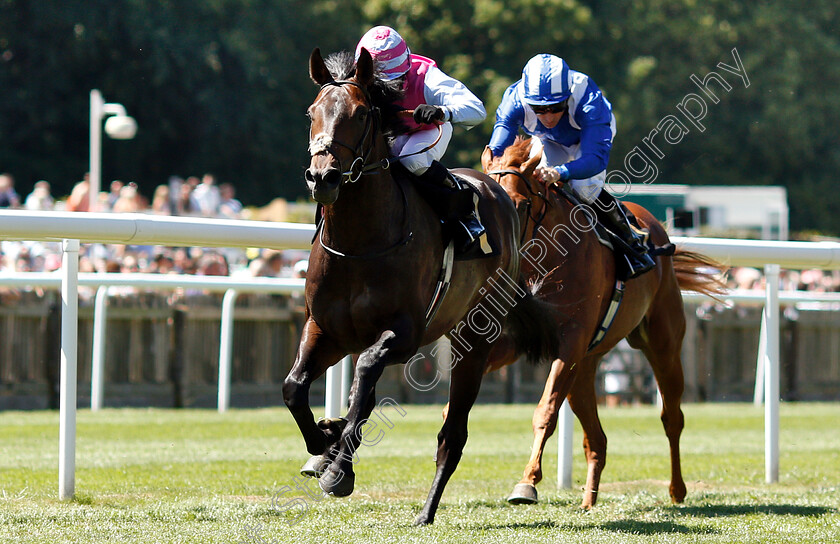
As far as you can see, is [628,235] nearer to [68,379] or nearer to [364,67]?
[364,67]

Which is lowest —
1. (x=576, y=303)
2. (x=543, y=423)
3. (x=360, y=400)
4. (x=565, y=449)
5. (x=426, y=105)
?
(x=565, y=449)

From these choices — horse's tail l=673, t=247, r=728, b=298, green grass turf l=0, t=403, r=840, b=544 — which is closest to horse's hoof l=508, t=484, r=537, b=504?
green grass turf l=0, t=403, r=840, b=544

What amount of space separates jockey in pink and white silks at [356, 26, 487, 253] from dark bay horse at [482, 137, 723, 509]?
0.71 m

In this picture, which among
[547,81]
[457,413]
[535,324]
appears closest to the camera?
[457,413]

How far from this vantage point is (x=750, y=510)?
6.01 meters

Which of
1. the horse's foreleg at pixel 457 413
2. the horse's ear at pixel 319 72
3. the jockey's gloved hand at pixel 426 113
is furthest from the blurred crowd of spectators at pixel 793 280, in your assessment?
the horse's ear at pixel 319 72

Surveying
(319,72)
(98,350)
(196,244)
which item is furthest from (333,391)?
(98,350)

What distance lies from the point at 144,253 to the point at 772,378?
8387 mm

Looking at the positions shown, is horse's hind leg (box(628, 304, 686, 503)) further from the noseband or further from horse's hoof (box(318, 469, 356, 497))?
horse's hoof (box(318, 469, 356, 497))

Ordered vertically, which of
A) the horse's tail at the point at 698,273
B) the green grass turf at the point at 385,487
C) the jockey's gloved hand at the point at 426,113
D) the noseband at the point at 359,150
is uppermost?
the jockey's gloved hand at the point at 426,113

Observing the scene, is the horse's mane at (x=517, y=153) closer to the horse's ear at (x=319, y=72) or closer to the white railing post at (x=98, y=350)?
the horse's ear at (x=319, y=72)

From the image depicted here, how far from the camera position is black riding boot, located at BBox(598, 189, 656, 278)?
6543 millimetres

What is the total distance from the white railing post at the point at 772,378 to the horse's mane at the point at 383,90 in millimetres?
2980

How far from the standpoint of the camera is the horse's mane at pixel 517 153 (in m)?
6.27
